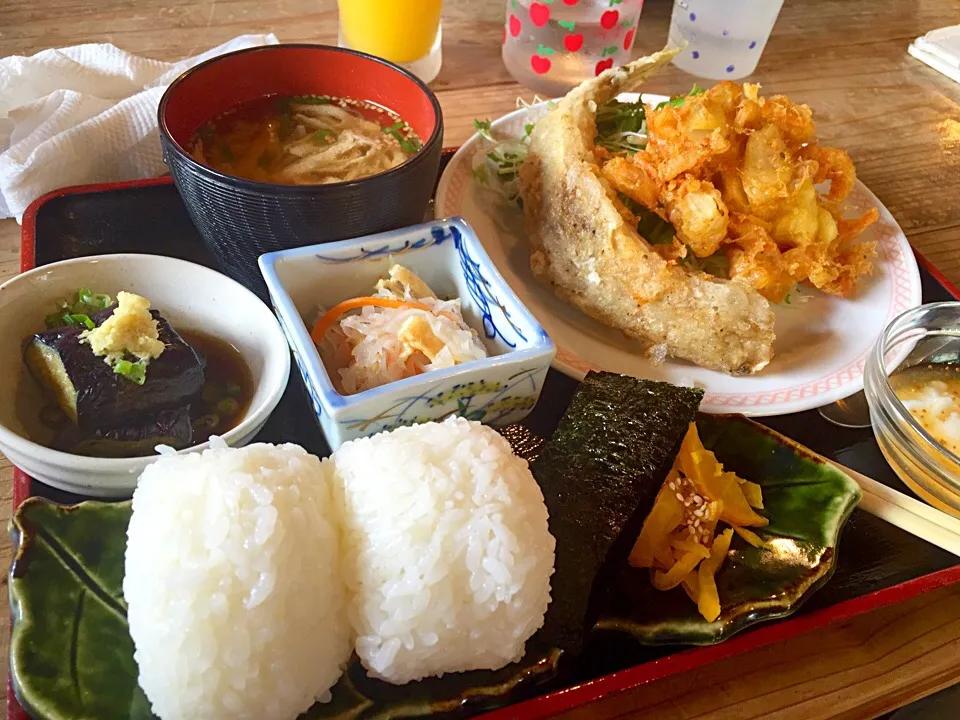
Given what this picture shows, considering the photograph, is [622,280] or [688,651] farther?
[622,280]

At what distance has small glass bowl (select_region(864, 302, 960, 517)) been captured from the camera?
1.32 meters

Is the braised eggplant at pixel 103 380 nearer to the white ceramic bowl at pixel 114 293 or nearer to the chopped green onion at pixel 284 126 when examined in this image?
the white ceramic bowl at pixel 114 293

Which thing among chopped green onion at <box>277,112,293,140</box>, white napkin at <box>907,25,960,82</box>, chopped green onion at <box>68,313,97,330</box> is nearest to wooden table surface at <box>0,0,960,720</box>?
white napkin at <box>907,25,960,82</box>

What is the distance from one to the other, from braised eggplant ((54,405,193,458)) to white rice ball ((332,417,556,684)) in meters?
0.32

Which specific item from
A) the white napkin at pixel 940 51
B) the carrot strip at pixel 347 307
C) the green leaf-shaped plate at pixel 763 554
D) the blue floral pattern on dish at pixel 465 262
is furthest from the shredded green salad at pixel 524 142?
the white napkin at pixel 940 51

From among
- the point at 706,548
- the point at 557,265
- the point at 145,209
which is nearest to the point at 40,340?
the point at 145,209

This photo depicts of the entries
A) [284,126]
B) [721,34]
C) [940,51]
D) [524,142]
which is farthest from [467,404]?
[940,51]

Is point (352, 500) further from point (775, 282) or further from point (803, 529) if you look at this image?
point (775, 282)

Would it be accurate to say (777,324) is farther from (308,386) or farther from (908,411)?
(308,386)

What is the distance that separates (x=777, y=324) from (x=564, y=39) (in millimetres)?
1117

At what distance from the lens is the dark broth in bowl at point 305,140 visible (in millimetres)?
1475

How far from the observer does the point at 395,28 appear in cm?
209

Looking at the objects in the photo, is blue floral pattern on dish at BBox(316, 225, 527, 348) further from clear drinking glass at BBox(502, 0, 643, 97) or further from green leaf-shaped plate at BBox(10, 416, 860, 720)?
clear drinking glass at BBox(502, 0, 643, 97)

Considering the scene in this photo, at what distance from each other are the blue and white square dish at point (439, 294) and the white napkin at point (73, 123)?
0.62 m
